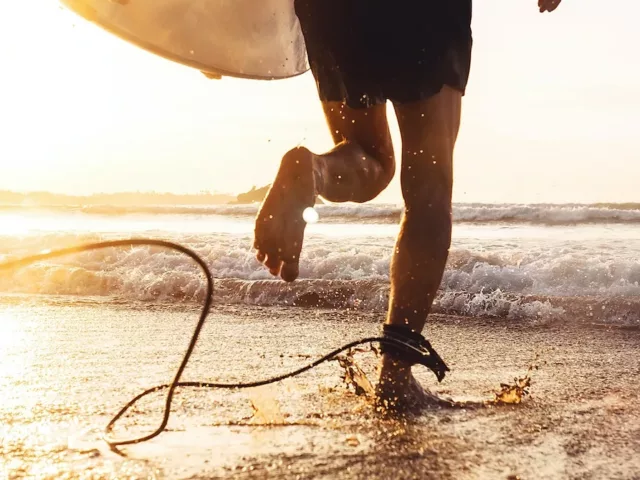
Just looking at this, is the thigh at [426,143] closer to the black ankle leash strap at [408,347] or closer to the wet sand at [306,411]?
the black ankle leash strap at [408,347]

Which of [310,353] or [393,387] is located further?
[310,353]

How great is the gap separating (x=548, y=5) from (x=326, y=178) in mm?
853

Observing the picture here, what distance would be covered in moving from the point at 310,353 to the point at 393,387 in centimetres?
97

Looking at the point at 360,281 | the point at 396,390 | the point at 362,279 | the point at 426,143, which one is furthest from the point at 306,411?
the point at 362,279

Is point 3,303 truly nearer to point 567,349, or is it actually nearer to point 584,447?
point 567,349

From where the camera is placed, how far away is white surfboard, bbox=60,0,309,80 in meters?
2.14

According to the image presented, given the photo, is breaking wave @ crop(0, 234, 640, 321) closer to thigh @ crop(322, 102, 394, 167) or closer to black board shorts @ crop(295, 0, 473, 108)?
thigh @ crop(322, 102, 394, 167)

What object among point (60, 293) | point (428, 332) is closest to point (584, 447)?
point (428, 332)

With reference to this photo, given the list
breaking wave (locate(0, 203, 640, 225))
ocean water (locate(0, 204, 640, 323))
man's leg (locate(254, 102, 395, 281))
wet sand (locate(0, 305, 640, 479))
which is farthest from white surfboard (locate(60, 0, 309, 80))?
breaking wave (locate(0, 203, 640, 225))

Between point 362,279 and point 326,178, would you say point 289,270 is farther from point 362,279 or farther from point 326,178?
point 362,279

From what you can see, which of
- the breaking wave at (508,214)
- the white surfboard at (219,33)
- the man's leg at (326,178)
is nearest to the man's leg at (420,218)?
the man's leg at (326,178)

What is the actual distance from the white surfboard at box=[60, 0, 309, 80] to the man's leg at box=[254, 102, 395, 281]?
0.61 metres

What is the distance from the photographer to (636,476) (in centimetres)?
114

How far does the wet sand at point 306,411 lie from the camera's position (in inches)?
45.6
